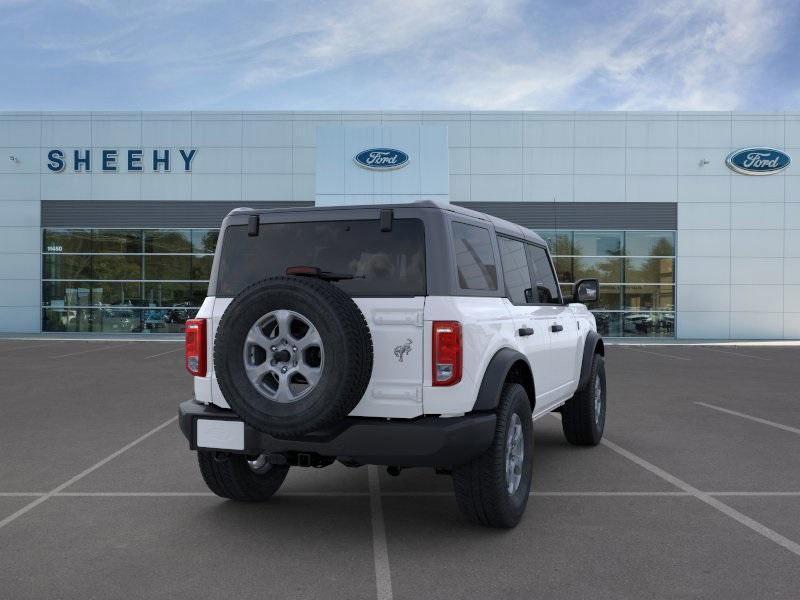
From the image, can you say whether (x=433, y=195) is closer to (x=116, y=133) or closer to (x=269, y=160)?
(x=269, y=160)

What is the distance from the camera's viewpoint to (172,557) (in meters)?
4.03

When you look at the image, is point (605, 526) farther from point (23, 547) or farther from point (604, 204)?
point (604, 204)

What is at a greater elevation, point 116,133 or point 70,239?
point 116,133

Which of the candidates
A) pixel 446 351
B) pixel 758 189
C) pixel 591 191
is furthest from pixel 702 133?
pixel 446 351

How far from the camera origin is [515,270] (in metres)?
5.29

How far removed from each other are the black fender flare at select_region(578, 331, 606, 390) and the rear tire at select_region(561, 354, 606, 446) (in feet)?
0.39

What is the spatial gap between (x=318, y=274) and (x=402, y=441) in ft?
3.38

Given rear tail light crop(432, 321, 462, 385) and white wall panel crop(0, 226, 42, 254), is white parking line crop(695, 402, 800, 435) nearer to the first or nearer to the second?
rear tail light crop(432, 321, 462, 385)

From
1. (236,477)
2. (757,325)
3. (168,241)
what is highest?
(168,241)

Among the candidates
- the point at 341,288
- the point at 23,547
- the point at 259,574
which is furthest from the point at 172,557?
the point at 341,288

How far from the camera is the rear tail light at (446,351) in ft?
13.0

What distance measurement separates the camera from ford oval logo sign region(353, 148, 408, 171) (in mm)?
27578

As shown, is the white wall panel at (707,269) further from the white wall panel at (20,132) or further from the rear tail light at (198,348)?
the rear tail light at (198,348)

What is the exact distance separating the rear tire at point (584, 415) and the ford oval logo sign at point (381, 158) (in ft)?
69.5
